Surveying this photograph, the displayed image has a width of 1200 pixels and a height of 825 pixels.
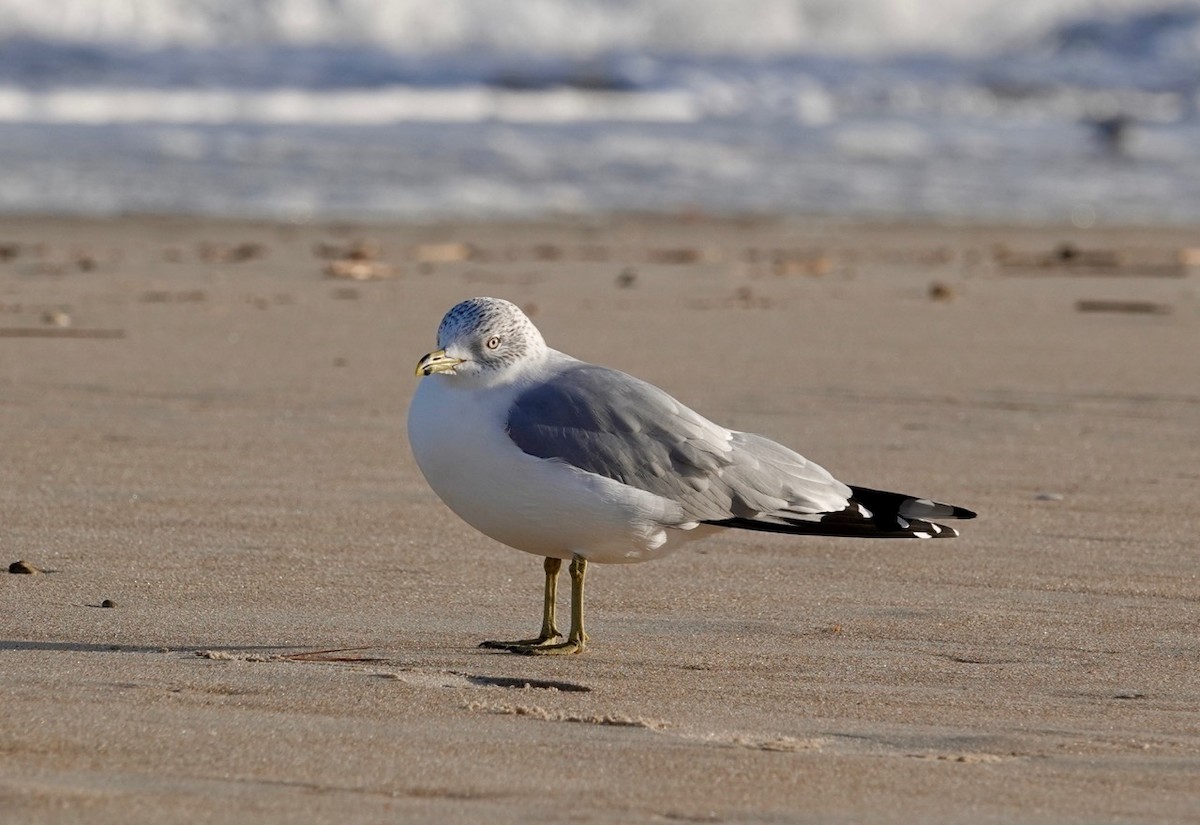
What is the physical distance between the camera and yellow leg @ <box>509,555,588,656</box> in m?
3.42

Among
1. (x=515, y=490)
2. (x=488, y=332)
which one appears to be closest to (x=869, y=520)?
(x=515, y=490)

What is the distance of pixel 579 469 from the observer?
3.38 metres

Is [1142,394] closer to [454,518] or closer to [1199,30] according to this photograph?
[454,518]

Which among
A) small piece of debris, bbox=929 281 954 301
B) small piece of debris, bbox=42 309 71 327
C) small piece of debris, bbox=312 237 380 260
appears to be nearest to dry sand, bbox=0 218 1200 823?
small piece of debris, bbox=42 309 71 327

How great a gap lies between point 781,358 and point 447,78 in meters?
17.5

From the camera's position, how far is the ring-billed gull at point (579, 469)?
3.37 m

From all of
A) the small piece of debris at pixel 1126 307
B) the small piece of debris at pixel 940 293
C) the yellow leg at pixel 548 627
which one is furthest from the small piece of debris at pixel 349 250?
the yellow leg at pixel 548 627

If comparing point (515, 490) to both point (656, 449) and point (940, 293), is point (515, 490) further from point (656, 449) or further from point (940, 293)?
point (940, 293)

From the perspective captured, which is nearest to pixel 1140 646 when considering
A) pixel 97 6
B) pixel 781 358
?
pixel 781 358

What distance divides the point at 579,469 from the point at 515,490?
4.7 inches

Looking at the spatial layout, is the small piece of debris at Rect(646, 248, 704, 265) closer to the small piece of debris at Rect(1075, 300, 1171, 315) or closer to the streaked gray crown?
the small piece of debris at Rect(1075, 300, 1171, 315)

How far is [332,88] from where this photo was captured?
22.6 meters

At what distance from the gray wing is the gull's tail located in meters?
0.02

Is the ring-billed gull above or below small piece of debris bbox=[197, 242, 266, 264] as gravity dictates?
below
